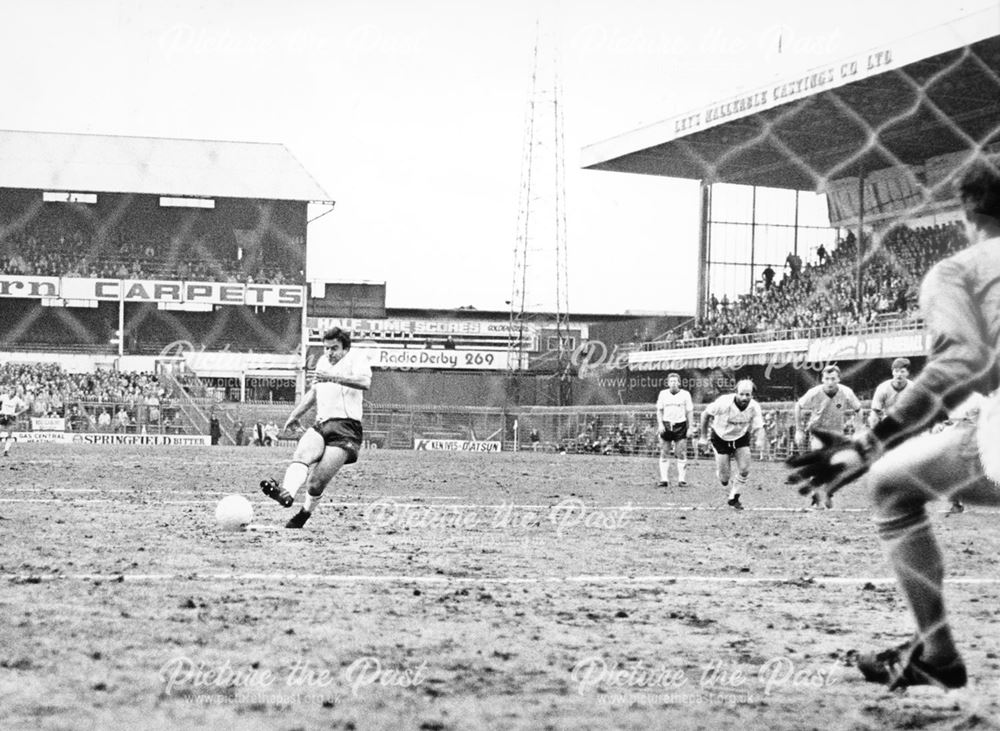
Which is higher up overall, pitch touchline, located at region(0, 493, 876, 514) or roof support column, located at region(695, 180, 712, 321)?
roof support column, located at region(695, 180, 712, 321)

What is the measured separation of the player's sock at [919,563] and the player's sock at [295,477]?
7.60 metres

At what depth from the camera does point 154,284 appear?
54625 millimetres

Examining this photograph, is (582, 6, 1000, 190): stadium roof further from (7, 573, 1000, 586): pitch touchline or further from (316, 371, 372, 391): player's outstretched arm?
(7, 573, 1000, 586): pitch touchline

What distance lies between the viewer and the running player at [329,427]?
37.2ft

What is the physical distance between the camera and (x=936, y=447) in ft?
14.2

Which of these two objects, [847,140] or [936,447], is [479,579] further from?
[847,140]

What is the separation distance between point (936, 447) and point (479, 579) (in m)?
4.10

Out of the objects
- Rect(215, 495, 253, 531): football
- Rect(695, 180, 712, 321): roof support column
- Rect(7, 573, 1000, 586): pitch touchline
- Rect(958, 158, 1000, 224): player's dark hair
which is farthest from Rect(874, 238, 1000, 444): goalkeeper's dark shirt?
Rect(695, 180, 712, 321): roof support column

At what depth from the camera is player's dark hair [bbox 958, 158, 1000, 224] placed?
14.2ft

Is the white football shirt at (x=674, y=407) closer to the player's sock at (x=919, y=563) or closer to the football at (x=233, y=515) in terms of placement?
the football at (x=233, y=515)

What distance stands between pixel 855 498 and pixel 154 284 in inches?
1585

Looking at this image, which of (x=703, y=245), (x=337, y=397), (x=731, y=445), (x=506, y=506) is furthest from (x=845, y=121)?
(x=337, y=397)

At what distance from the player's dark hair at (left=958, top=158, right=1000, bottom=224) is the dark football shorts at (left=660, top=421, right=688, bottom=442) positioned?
17.2 metres

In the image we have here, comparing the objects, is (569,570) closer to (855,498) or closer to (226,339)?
(855,498)
